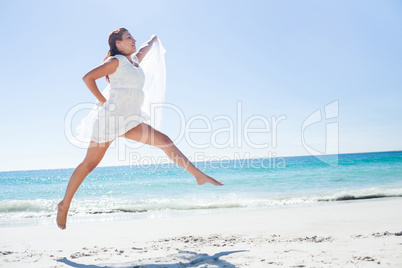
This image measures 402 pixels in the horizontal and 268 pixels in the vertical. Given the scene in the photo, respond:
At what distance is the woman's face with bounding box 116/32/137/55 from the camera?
316 cm

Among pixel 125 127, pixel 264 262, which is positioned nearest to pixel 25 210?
pixel 125 127

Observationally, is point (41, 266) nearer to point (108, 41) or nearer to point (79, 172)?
point (79, 172)

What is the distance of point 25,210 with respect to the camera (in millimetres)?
10383

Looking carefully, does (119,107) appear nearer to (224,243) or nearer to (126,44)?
(126,44)

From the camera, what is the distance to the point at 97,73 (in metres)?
3.00

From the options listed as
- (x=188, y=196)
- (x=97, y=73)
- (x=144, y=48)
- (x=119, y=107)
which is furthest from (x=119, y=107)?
(x=188, y=196)

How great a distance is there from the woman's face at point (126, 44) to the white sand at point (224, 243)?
205 cm

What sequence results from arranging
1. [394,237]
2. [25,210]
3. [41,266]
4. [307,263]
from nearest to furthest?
[307,263]
[41,266]
[394,237]
[25,210]

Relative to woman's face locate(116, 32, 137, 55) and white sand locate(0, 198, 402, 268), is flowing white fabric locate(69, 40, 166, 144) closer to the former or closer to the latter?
woman's face locate(116, 32, 137, 55)

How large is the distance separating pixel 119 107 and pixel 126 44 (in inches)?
25.3

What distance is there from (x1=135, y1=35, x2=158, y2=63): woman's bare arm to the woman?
451mm

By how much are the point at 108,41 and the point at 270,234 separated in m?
3.02

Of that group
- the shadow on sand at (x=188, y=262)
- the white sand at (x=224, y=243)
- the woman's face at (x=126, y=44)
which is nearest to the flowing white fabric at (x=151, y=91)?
the woman's face at (x=126, y=44)

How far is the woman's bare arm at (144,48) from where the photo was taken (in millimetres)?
3686
